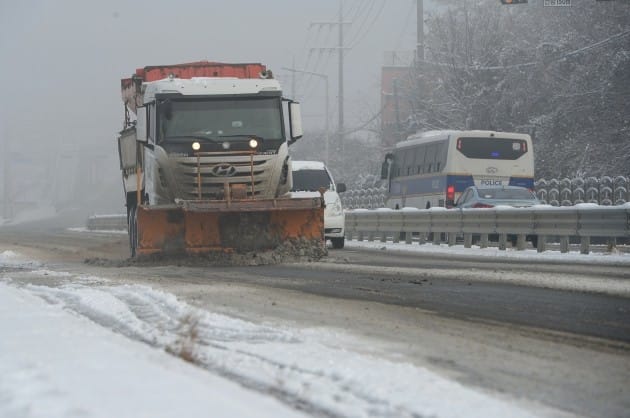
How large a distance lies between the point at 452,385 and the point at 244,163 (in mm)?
12207

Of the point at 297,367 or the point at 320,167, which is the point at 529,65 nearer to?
the point at 320,167

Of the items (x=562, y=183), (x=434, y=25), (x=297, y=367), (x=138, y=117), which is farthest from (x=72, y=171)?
(x=297, y=367)

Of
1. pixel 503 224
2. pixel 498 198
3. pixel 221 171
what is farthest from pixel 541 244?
pixel 221 171

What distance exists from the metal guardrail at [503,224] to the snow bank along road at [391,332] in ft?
20.5

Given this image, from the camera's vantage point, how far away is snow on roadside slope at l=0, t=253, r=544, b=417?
4797mm

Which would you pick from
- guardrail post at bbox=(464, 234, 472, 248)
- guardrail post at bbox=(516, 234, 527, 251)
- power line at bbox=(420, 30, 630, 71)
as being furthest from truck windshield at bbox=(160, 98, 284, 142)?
power line at bbox=(420, 30, 630, 71)

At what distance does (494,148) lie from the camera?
3534cm

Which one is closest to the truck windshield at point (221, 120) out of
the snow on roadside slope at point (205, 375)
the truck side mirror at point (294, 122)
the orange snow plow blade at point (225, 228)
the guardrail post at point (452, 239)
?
the truck side mirror at point (294, 122)

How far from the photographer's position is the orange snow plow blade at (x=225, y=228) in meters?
17.0

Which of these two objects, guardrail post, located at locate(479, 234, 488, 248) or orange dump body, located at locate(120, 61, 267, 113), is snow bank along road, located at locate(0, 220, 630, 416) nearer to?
orange dump body, located at locate(120, 61, 267, 113)

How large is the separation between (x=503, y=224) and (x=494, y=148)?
12.2 metres

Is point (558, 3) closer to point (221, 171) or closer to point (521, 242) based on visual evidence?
point (521, 242)

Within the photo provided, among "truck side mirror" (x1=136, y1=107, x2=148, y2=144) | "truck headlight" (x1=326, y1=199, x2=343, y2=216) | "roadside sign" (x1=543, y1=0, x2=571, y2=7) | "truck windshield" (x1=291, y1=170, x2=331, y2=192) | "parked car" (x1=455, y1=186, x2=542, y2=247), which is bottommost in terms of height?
"truck headlight" (x1=326, y1=199, x2=343, y2=216)

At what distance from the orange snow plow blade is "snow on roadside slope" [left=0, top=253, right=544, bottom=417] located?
27.5 ft
